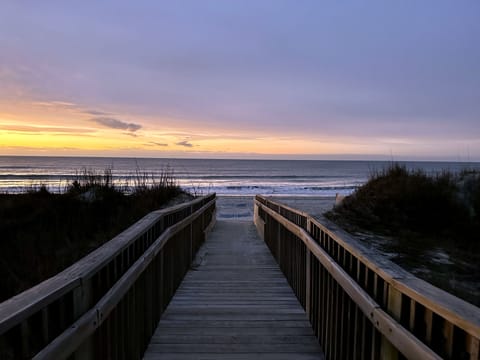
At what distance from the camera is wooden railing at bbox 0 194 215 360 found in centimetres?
132

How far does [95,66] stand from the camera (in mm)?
11977

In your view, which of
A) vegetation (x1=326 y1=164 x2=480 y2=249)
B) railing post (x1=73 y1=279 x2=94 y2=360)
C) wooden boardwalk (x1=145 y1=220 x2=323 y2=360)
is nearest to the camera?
railing post (x1=73 y1=279 x2=94 y2=360)

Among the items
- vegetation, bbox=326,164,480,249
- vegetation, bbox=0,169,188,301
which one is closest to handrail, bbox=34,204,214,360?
vegetation, bbox=0,169,188,301

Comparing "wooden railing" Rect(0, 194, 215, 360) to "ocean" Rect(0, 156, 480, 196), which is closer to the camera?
"wooden railing" Rect(0, 194, 215, 360)

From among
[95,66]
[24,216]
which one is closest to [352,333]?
[24,216]

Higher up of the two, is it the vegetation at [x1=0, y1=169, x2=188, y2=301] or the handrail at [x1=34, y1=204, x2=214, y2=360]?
the handrail at [x1=34, y1=204, x2=214, y2=360]

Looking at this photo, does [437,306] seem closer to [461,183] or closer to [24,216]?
[461,183]

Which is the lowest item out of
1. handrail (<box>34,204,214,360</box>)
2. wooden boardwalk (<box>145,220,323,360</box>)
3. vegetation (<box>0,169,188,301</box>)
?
wooden boardwalk (<box>145,220,323,360</box>)

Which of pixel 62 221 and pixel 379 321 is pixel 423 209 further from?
pixel 62 221

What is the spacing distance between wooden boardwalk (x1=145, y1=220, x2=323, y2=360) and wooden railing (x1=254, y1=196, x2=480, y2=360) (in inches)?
8.5

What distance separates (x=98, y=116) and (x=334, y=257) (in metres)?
32.8

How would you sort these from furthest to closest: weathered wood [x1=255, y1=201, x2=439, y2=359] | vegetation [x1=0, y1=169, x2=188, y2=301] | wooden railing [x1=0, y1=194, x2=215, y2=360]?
vegetation [x1=0, y1=169, x2=188, y2=301] < weathered wood [x1=255, y1=201, x2=439, y2=359] < wooden railing [x1=0, y1=194, x2=215, y2=360]

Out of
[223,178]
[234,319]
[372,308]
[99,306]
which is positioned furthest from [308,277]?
[223,178]

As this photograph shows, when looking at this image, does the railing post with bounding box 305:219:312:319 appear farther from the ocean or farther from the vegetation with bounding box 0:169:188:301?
the ocean
